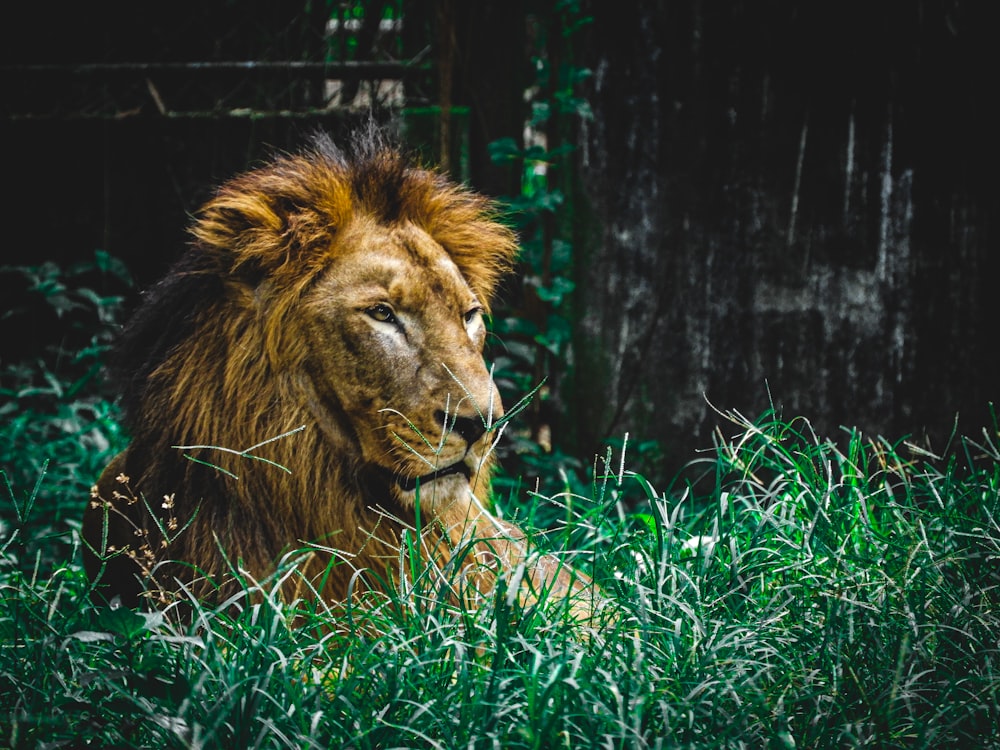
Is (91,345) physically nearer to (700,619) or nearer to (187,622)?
(187,622)

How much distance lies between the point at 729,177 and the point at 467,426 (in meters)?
2.42

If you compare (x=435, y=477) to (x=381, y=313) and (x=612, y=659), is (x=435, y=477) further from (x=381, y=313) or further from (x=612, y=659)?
(x=612, y=659)

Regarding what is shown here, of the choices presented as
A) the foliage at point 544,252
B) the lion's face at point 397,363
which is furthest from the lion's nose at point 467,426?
the foliage at point 544,252

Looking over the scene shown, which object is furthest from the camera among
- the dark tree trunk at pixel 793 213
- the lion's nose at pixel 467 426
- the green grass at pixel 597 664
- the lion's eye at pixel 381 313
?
the dark tree trunk at pixel 793 213

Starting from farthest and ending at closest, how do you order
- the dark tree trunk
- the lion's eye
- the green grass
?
the dark tree trunk
the lion's eye
the green grass

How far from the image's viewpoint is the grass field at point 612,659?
1604 millimetres

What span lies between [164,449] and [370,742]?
1.00 metres

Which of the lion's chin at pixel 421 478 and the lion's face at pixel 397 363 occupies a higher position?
the lion's face at pixel 397 363

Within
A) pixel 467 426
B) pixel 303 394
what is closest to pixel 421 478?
pixel 467 426

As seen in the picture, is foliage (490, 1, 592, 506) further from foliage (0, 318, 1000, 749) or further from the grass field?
foliage (0, 318, 1000, 749)

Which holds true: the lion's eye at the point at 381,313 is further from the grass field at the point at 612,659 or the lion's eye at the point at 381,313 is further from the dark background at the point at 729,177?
the dark background at the point at 729,177

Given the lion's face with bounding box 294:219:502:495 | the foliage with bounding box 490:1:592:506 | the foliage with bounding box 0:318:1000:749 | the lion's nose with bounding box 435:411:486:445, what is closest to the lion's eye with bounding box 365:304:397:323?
the lion's face with bounding box 294:219:502:495

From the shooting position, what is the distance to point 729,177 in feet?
13.2

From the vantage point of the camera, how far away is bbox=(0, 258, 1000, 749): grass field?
63.2 inches
